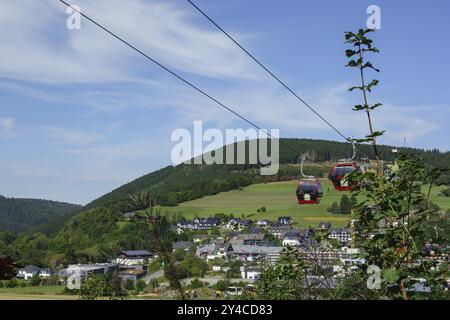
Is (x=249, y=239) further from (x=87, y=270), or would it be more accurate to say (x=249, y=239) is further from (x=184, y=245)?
(x=87, y=270)

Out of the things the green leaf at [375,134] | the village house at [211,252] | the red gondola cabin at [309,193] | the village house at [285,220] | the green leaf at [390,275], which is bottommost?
the village house at [211,252]

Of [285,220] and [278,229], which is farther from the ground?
[285,220]

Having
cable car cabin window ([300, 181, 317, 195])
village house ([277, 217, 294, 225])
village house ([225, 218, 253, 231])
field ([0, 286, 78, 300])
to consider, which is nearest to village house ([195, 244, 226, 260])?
village house ([225, 218, 253, 231])

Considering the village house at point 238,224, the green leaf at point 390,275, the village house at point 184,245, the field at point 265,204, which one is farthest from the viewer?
the village house at point 238,224

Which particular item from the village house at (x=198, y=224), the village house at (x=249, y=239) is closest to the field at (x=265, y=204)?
the village house at (x=198, y=224)

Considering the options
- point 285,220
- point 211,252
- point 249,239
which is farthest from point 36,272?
point 285,220

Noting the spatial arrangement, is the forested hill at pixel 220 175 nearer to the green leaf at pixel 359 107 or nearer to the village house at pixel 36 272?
the village house at pixel 36 272

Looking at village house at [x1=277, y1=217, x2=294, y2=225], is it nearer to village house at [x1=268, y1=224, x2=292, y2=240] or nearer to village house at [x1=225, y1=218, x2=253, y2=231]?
village house at [x1=268, y1=224, x2=292, y2=240]
